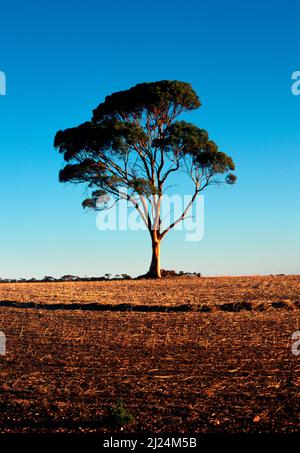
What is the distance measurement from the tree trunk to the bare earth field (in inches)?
921

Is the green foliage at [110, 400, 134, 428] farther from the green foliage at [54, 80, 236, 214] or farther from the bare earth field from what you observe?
the green foliage at [54, 80, 236, 214]

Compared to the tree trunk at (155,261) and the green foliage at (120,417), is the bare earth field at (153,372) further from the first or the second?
the tree trunk at (155,261)

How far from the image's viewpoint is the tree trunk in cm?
4041

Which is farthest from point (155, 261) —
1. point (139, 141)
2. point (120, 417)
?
point (120, 417)

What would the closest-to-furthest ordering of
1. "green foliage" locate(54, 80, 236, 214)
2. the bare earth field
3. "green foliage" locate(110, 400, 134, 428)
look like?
"green foliage" locate(110, 400, 134, 428) < the bare earth field < "green foliage" locate(54, 80, 236, 214)

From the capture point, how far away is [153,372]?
342 inches

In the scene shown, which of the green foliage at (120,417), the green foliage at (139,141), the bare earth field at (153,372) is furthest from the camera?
the green foliage at (139,141)

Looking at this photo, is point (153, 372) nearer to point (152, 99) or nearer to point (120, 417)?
point (120, 417)

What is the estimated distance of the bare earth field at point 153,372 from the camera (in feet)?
20.3

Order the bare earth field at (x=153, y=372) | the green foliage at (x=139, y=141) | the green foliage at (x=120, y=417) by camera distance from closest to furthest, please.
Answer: the green foliage at (x=120, y=417), the bare earth field at (x=153, y=372), the green foliage at (x=139, y=141)

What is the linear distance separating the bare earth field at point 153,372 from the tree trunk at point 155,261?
23.4 metres

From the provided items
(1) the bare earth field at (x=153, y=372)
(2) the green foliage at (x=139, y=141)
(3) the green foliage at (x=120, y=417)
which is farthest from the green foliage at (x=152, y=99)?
(3) the green foliage at (x=120, y=417)

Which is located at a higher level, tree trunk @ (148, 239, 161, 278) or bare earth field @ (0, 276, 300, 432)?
tree trunk @ (148, 239, 161, 278)

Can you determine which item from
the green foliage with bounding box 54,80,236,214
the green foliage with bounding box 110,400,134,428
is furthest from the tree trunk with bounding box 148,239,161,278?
the green foliage with bounding box 110,400,134,428
